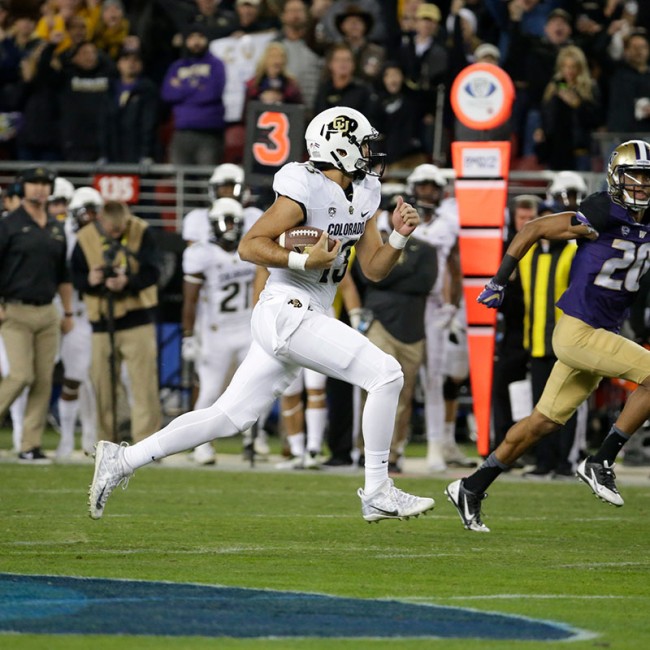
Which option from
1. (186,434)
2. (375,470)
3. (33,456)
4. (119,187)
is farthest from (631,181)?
(119,187)

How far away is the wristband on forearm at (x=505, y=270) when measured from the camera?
845 centimetres

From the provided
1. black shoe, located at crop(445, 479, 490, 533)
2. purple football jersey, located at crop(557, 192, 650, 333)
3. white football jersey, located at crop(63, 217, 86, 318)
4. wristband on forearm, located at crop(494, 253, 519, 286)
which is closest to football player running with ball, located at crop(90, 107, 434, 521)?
wristband on forearm, located at crop(494, 253, 519, 286)

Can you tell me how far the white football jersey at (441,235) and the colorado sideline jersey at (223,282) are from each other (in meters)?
1.50

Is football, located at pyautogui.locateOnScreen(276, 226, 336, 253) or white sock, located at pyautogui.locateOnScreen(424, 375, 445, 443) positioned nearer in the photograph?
football, located at pyautogui.locateOnScreen(276, 226, 336, 253)

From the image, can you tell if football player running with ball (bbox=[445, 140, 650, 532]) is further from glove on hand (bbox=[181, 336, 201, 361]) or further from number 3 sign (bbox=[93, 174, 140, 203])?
number 3 sign (bbox=[93, 174, 140, 203])

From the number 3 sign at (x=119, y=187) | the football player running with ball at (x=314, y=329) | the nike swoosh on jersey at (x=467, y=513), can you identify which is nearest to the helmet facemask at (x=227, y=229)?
the number 3 sign at (x=119, y=187)

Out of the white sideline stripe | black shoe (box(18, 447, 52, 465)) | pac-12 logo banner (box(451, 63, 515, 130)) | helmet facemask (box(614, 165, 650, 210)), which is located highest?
pac-12 logo banner (box(451, 63, 515, 130))

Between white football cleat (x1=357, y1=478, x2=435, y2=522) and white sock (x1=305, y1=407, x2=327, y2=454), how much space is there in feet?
18.5

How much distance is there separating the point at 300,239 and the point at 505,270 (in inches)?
51.6

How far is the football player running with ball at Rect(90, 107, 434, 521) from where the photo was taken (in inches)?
302

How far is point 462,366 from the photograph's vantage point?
1427 cm

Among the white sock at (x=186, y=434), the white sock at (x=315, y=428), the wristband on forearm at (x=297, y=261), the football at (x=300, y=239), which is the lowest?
the white sock at (x=315, y=428)

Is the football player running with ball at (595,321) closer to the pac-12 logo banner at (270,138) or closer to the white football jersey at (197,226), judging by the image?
the pac-12 logo banner at (270,138)

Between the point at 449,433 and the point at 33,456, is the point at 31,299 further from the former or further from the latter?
the point at 449,433
